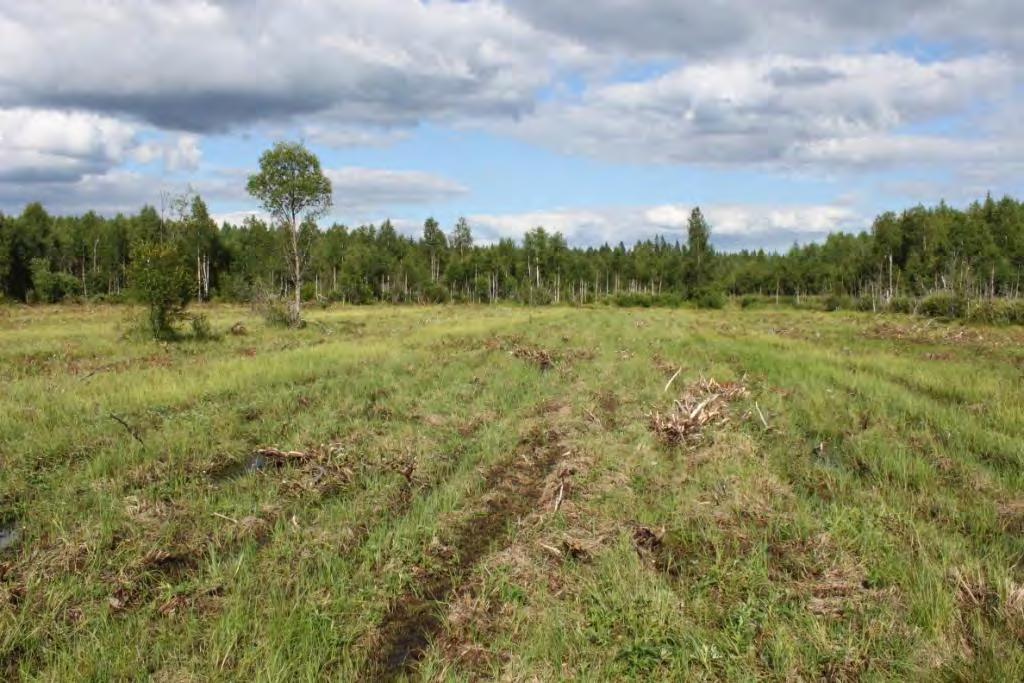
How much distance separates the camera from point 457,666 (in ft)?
14.5

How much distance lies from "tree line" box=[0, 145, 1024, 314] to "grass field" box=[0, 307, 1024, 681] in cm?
4496

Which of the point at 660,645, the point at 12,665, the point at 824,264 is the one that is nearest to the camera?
the point at 12,665

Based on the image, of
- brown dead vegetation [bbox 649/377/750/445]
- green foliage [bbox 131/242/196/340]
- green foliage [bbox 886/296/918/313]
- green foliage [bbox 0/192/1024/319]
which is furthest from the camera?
green foliage [bbox 0/192/1024/319]

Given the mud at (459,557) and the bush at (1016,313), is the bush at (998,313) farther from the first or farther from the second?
the mud at (459,557)

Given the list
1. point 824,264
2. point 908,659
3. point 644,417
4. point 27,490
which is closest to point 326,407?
point 27,490

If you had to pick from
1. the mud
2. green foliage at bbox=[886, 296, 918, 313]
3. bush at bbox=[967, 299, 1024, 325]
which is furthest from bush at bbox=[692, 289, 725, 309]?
the mud

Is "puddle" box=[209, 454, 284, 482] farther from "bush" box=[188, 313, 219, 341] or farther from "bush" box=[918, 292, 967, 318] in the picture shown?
"bush" box=[918, 292, 967, 318]

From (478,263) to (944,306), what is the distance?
204 ft

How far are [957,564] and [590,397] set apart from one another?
27.4 ft

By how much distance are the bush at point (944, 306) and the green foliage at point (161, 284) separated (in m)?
53.1

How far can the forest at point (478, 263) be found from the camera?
66.2 metres

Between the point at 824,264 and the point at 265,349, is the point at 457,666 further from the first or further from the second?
the point at 824,264

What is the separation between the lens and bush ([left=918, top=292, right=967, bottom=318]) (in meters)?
47.4

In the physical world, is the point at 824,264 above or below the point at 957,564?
above
